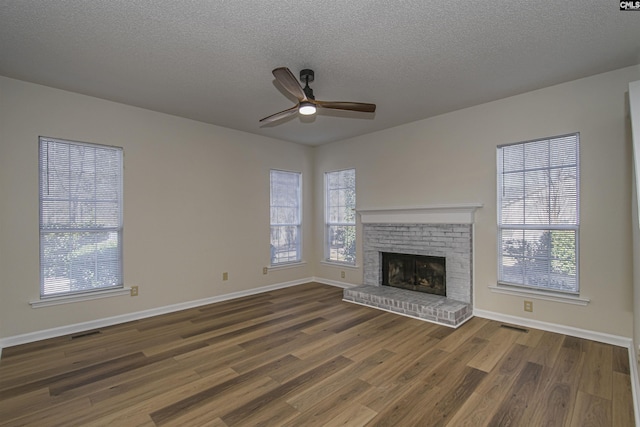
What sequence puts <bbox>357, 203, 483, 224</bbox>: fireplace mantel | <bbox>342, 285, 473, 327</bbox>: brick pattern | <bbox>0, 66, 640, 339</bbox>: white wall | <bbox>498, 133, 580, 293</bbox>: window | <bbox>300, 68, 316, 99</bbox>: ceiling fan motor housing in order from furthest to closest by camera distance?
<bbox>357, 203, 483, 224</bbox>: fireplace mantel → <bbox>342, 285, 473, 327</bbox>: brick pattern → <bbox>498, 133, 580, 293</bbox>: window → <bbox>0, 66, 640, 339</bbox>: white wall → <bbox>300, 68, 316, 99</bbox>: ceiling fan motor housing

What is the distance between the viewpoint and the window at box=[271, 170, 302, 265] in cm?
565

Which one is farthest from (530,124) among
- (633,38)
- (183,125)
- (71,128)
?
(71,128)

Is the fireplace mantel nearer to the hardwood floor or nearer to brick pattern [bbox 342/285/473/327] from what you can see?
brick pattern [bbox 342/285/473/327]

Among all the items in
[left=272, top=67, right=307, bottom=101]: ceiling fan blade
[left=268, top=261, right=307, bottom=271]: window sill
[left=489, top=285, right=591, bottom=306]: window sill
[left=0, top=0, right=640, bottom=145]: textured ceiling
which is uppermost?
[left=0, top=0, right=640, bottom=145]: textured ceiling

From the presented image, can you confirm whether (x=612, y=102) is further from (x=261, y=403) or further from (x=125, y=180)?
(x=125, y=180)

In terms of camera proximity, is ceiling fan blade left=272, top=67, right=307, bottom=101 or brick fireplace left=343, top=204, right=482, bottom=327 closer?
ceiling fan blade left=272, top=67, right=307, bottom=101

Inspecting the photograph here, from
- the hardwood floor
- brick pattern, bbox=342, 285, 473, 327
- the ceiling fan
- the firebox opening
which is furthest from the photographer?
the firebox opening

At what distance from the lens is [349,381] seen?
2.48m

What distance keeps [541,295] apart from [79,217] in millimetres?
5401

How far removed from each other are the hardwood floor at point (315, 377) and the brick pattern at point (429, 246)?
A: 0.58m

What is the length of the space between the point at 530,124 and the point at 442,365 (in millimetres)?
2867

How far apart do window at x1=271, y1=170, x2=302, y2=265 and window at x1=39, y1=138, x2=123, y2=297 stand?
7.99ft

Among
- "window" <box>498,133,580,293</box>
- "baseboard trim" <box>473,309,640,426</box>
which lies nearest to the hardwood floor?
"baseboard trim" <box>473,309,640,426</box>

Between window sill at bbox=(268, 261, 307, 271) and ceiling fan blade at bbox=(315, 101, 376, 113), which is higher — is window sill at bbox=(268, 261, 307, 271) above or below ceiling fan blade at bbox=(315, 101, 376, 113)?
below
